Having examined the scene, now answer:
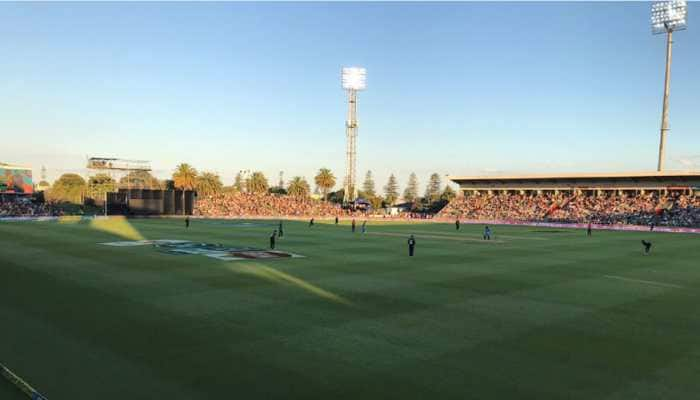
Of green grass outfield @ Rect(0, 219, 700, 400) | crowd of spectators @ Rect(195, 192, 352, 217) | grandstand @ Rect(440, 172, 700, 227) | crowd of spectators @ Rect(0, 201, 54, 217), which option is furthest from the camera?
crowd of spectators @ Rect(195, 192, 352, 217)

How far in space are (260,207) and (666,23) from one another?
78.7 meters

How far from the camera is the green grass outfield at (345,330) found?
8789mm

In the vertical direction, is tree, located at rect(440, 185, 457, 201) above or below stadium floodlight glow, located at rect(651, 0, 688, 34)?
below

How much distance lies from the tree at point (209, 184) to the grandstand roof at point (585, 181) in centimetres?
7613

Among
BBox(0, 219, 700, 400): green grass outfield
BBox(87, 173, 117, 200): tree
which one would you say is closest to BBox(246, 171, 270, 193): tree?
BBox(87, 173, 117, 200): tree

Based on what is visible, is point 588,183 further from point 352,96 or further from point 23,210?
point 23,210

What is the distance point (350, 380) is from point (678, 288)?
663 inches

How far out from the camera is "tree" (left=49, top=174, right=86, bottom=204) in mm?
137375

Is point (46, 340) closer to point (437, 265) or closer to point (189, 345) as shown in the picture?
point (189, 345)

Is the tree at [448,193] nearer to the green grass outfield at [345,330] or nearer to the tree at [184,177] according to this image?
the tree at [184,177]

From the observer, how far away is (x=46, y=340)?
437 inches

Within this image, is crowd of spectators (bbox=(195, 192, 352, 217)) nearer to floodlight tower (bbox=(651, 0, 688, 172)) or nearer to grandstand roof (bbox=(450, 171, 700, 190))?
grandstand roof (bbox=(450, 171, 700, 190))

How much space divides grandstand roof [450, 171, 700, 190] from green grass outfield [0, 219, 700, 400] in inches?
2450

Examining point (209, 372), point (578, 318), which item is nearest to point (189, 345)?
point (209, 372)
